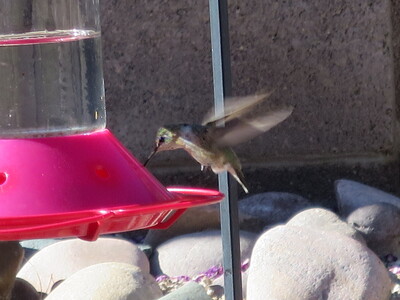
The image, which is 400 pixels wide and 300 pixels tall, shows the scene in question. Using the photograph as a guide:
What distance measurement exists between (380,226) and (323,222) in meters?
0.41

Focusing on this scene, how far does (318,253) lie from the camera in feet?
15.7

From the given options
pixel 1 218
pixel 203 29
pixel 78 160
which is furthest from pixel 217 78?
pixel 203 29

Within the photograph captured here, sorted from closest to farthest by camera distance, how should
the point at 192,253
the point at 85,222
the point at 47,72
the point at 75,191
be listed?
1. the point at 85,222
2. the point at 75,191
3. the point at 47,72
4. the point at 192,253

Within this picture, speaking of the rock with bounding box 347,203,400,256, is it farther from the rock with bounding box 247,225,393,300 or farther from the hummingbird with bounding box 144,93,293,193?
the hummingbird with bounding box 144,93,293,193

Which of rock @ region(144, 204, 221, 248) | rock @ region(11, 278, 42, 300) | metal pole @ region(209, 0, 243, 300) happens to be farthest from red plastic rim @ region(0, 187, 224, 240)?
rock @ region(144, 204, 221, 248)

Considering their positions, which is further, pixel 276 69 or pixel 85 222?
pixel 276 69

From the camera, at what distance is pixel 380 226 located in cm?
555

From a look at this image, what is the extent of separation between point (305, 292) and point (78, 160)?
8.02 ft

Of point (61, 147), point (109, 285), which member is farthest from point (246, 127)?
point (109, 285)

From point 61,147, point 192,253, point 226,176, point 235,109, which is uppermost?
point 61,147

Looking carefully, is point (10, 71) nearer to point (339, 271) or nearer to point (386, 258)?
point (339, 271)

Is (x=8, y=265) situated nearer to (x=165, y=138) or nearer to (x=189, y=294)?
(x=189, y=294)

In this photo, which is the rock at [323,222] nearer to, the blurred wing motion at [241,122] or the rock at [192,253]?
the rock at [192,253]

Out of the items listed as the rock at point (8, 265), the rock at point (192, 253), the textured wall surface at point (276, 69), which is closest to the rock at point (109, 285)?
the rock at point (8, 265)
